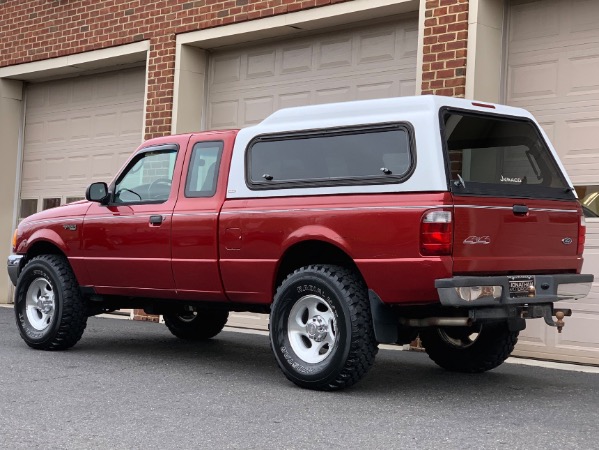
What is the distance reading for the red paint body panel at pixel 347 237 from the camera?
639cm

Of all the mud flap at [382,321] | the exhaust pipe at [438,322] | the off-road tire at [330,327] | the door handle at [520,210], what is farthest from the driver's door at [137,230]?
the door handle at [520,210]

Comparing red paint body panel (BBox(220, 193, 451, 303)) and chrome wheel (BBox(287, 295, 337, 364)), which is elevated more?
red paint body panel (BBox(220, 193, 451, 303))

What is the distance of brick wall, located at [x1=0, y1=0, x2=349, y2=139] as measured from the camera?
1248cm

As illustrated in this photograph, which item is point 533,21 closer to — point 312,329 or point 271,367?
point 271,367

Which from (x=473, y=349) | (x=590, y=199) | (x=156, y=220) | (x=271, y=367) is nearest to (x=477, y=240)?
(x=473, y=349)

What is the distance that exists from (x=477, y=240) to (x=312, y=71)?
5.84m

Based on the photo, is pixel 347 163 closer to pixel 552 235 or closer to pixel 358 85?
pixel 552 235

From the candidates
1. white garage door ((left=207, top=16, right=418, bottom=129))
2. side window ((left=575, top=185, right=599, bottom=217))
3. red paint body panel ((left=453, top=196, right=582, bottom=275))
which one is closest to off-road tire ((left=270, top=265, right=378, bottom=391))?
red paint body panel ((left=453, top=196, right=582, bottom=275))

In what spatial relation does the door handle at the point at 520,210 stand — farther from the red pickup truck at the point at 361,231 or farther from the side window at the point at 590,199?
the side window at the point at 590,199

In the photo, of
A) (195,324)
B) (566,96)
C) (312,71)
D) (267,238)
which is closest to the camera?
(267,238)

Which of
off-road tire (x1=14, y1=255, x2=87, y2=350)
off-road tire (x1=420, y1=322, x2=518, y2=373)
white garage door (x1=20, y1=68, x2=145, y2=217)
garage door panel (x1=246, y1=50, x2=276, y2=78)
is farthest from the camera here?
white garage door (x1=20, y1=68, x2=145, y2=217)

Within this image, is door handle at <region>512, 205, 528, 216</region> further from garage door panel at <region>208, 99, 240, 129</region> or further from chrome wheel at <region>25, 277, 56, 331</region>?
garage door panel at <region>208, 99, 240, 129</region>

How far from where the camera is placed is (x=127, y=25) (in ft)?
45.1

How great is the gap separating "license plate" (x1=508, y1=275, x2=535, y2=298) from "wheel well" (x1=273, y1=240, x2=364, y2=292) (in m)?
1.07
